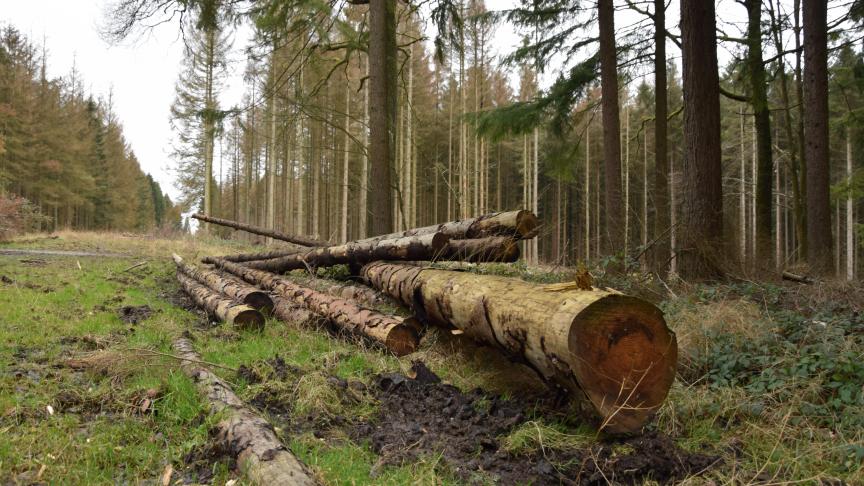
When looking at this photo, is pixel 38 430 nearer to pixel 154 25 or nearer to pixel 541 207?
pixel 154 25

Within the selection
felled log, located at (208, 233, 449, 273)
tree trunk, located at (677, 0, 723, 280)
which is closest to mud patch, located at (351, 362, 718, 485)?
felled log, located at (208, 233, 449, 273)

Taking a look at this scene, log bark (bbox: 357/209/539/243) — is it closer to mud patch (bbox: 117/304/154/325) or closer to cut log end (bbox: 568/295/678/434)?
cut log end (bbox: 568/295/678/434)

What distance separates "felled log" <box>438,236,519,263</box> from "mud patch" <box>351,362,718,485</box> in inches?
69.3

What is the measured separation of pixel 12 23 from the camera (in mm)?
23703

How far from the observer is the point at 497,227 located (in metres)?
4.84

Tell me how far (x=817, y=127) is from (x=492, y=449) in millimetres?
9766

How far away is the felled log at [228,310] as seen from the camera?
5402 millimetres

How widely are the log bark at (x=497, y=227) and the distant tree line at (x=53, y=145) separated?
21.7m

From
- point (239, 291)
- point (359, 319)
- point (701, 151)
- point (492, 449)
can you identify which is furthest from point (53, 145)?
point (492, 449)

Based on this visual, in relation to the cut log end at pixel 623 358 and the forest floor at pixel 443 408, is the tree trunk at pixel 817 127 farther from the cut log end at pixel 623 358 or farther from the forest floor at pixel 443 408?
the cut log end at pixel 623 358

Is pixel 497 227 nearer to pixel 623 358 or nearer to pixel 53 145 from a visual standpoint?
pixel 623 358

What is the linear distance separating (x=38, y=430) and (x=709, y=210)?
23.6 ft

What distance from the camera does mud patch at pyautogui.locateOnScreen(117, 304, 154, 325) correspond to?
5.96 metres

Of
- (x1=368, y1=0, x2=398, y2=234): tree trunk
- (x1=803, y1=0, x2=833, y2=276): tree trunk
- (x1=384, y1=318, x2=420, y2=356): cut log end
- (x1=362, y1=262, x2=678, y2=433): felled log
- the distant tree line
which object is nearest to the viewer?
(x1=362, y1=262, x2=678, y2=433): felled log
